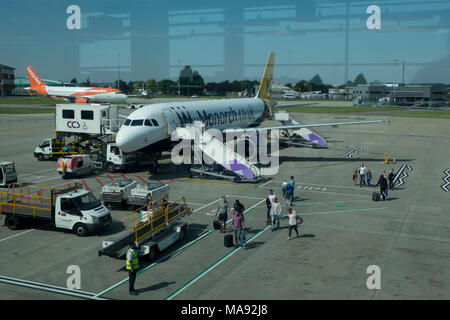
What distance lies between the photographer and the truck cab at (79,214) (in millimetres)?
19031

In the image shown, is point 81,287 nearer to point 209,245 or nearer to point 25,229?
point 209,245

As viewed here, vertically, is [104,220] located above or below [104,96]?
below

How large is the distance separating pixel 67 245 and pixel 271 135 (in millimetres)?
39356

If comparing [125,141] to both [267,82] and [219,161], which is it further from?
[267,82]

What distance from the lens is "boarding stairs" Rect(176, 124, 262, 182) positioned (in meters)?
30.6

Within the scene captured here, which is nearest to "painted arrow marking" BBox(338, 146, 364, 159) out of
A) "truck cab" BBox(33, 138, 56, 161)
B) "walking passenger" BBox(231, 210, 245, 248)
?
"walking passenger" BBox(231, 210, 245, 248)

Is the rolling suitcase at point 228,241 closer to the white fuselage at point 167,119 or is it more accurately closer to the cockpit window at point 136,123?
the white fuselage at point 167,119

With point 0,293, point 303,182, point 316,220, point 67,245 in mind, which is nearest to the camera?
point 0,293

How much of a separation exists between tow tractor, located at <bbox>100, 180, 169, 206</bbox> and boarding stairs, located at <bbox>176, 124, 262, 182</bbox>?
346 inches

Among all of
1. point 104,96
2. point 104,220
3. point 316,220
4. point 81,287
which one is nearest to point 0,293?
point 81,287

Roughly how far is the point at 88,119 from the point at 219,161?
13.8m

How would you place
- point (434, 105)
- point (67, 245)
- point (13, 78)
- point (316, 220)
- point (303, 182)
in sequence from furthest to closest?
point (13, 78) < point (434, 105) < point (303, 182) < point (316, 220) < point (67, 245)

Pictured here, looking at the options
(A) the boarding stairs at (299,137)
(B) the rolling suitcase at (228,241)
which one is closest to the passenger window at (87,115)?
(A) the boarding stairs at (299,137)

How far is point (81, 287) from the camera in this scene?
550 inches
